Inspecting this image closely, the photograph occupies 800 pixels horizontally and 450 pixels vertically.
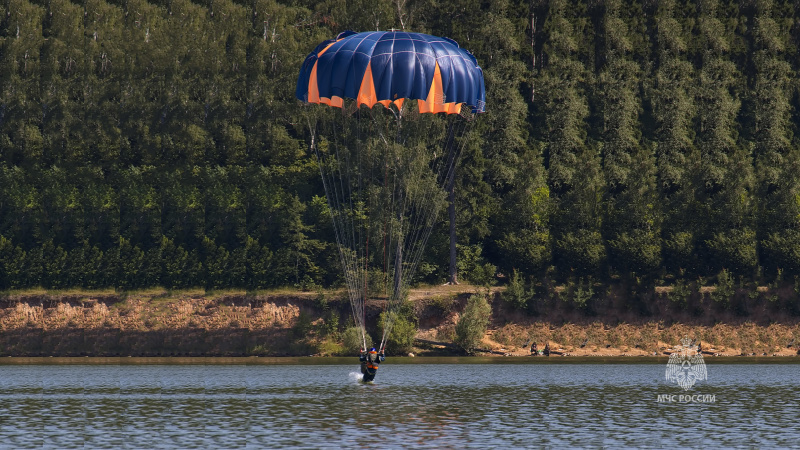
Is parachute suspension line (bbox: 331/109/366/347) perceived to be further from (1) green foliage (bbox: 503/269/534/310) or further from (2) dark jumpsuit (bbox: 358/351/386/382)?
(2) dark jumpsuit (bbox: 358/351/386/382)

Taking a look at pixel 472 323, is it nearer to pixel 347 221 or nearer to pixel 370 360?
pixel 347 221

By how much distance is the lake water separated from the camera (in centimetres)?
3822

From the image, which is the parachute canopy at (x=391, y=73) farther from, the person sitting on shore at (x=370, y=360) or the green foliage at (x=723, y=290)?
the green foliage at (x=723, y=290)

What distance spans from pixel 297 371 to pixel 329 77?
2448 centimetres

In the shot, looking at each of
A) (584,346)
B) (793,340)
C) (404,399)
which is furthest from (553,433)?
(793,340)

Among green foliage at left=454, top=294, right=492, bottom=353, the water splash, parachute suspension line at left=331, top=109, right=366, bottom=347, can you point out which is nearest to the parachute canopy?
the water splash

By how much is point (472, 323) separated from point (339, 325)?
482 inches

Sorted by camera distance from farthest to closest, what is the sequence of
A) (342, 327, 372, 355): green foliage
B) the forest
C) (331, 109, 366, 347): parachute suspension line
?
1. the forest
2. (331, 109, 366, 347): parachute suspension line
3. (342, 327, 372, 355): green foliage

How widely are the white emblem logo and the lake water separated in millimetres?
1141

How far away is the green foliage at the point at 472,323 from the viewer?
273 ft

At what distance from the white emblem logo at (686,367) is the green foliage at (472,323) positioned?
15.4 metres

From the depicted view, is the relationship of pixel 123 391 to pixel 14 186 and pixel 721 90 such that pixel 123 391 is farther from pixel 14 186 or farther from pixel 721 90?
pixel 721 90

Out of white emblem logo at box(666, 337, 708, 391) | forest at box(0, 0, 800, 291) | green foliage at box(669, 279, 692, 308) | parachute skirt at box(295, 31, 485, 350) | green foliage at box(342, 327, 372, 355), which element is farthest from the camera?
forest at box(0, 0, 800, 291)

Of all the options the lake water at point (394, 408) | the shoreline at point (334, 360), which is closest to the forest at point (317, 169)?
the shoreline at point (334, 360)
